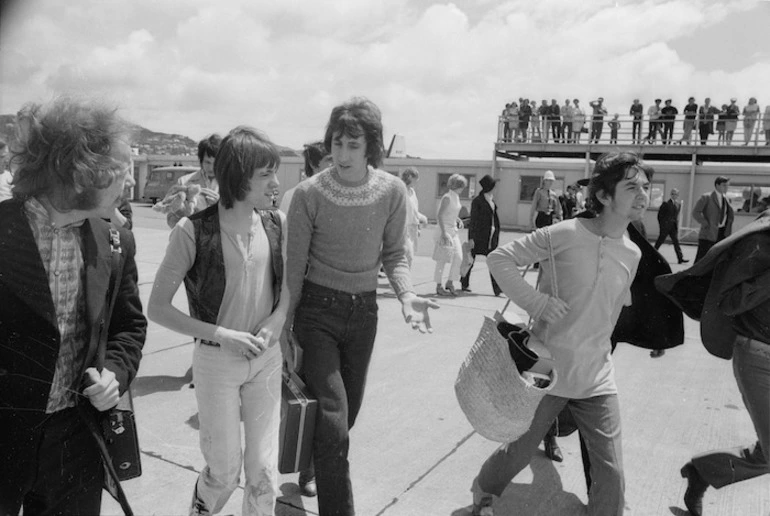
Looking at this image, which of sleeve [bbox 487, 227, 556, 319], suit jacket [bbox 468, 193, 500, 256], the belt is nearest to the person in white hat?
suit jacket [bbox 468, 193, 500, 256]

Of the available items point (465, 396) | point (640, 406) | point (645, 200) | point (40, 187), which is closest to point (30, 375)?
point (40, 187)

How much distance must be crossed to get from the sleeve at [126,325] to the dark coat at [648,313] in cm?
224

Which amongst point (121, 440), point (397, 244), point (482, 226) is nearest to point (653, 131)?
point (482, 226)

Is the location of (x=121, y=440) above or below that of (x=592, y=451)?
above

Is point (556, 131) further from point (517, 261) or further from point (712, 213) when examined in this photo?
point (517, 261)

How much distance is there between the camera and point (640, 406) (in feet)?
14.8

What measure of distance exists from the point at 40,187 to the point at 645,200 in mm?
2342

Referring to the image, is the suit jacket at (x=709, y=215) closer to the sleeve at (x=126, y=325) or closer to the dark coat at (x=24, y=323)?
the sleeve at (x=126, y=325)

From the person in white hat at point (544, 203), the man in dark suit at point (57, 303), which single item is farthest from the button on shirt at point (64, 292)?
the person in white hat at point (544, 203)

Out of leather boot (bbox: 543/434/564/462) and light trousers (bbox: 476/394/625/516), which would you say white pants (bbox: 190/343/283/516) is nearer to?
light trousers (bbox: 476/394/625/516)

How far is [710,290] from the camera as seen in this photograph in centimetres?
283

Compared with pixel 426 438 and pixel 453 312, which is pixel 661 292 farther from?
pixel 453 312

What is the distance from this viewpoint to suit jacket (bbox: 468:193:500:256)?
28.7ft

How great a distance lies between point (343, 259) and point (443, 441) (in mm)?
1666
